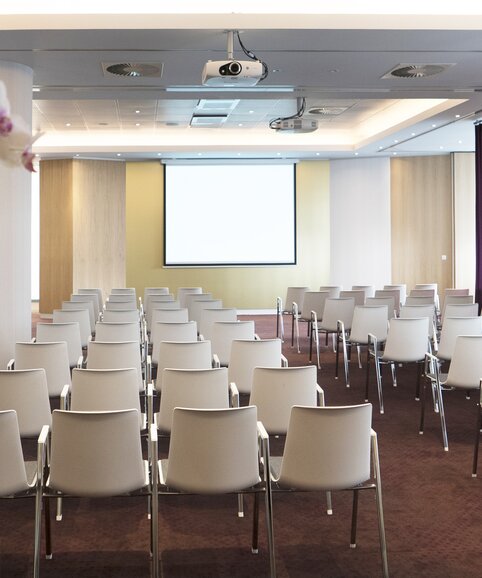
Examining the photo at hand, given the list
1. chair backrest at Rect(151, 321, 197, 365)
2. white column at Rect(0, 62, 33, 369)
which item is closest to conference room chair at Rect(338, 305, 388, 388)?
chair backrest at Rect(151, 321, 197, 365)

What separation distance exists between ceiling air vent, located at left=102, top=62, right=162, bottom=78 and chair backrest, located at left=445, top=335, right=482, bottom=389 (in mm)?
4488

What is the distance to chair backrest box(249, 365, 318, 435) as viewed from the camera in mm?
5172

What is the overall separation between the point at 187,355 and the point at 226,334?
1.53 meters

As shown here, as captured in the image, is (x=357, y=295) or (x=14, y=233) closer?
(x=14, y=233)

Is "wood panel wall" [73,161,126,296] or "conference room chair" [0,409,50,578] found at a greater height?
"wood panel wall" [73,161,126,296]

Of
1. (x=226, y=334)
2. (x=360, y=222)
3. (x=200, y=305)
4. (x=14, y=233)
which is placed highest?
(x=360, y=222)

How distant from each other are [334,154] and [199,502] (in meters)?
13.3

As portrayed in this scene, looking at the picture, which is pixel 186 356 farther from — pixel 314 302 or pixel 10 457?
pixel 314 302

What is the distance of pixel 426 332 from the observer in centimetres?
770

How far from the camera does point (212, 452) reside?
3859 mm

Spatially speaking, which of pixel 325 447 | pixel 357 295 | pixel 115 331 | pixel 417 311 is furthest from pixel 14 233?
pixel 325 447

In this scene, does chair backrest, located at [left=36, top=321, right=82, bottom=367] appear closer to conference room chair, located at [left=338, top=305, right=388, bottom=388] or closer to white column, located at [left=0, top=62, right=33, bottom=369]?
white column, located at [left=0, top=62, right=33, bottom=369]

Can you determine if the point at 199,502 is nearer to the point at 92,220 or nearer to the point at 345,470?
the point at 345,470

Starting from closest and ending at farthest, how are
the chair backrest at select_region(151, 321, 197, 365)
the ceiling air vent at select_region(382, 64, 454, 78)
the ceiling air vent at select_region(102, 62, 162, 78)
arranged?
the chair backrest at select_region(151, 321, 197, 365)
the ceiling air vent at select_region(102, 62, 162, 78)
the ceiling air vent at select_region(382, 64, 454, 78)
